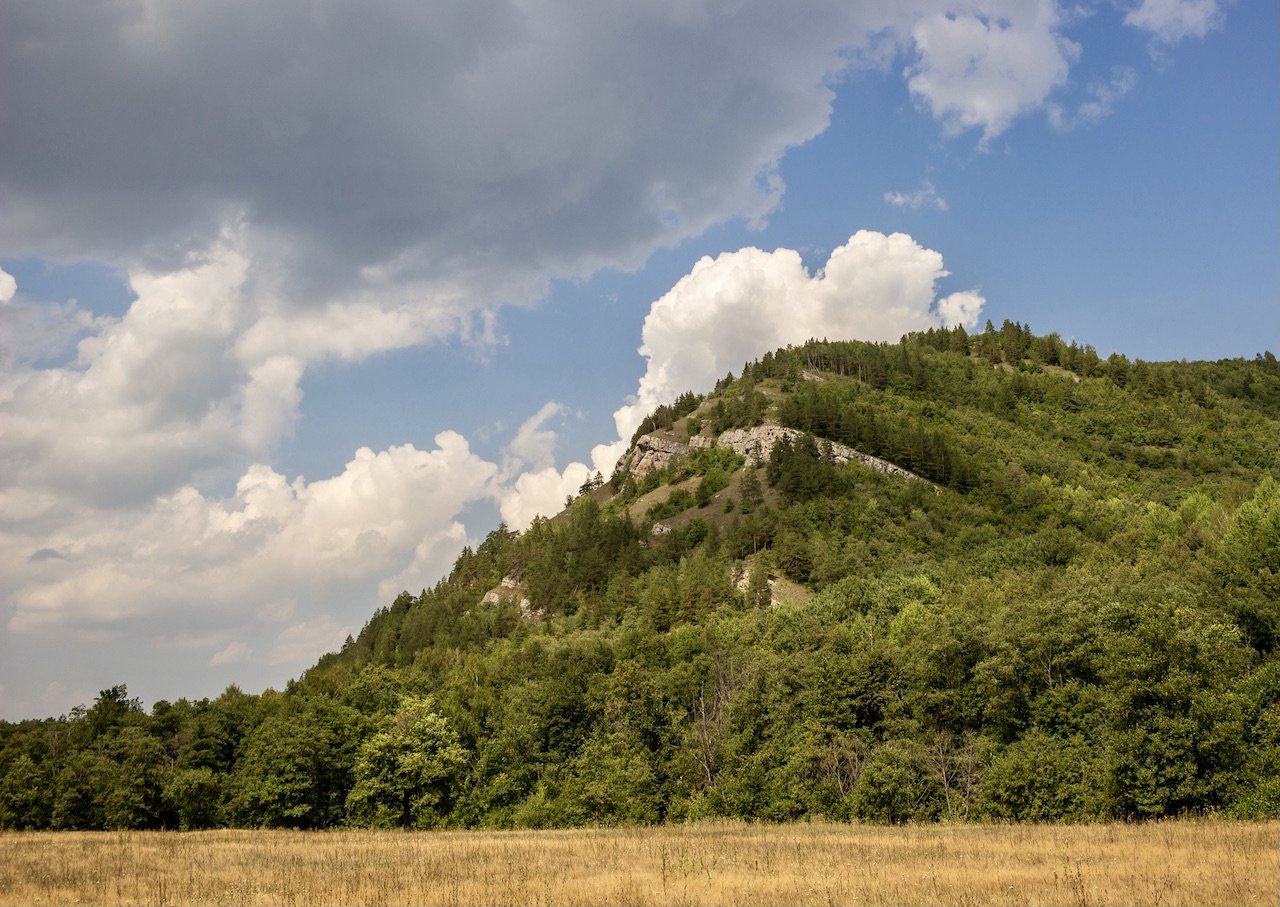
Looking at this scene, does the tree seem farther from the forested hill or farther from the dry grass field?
the dry grass field

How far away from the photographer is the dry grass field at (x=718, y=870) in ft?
75.5

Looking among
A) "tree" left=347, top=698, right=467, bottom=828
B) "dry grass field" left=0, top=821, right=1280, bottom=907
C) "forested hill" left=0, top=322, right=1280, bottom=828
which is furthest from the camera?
"tree" left=347, top=698, right=467, bottom=828

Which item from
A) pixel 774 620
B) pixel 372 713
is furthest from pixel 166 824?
pixel 774 620

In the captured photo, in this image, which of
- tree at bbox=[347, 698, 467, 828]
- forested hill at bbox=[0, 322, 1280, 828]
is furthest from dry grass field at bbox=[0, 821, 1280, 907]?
tree at bbox=[347, 698, 467, 828]

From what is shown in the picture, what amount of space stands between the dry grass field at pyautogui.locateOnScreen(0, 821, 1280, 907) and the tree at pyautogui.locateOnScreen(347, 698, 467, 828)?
35.2 metres

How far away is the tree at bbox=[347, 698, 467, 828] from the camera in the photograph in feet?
255

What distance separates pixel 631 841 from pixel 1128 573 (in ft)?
264

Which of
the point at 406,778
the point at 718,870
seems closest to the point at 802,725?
the point at 406,778

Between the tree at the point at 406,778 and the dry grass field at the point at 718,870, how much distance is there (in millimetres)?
35178

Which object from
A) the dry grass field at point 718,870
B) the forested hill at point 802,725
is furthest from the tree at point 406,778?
the dry grass field at point 718,870

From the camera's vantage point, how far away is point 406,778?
259 ft

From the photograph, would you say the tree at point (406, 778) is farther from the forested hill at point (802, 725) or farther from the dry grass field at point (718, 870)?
the dry grass field at point (718, 870)

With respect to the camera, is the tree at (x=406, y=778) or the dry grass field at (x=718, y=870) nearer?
the dry grass field at (x=718, y=870)

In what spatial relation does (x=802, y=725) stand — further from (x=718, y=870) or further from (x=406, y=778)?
(x=718, y=870)
